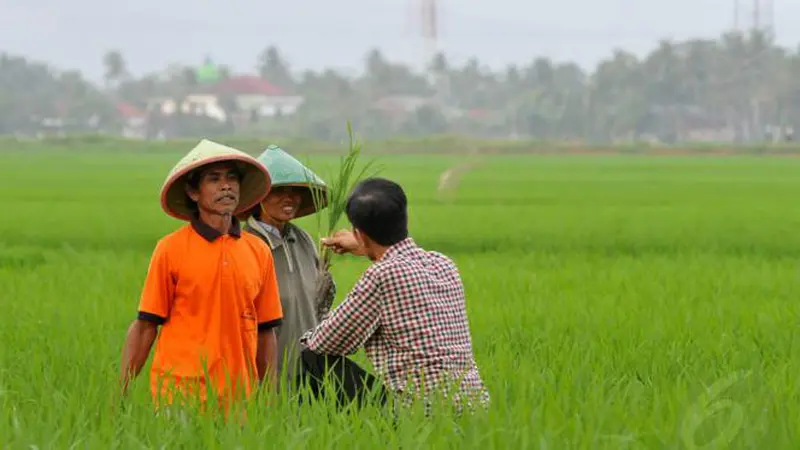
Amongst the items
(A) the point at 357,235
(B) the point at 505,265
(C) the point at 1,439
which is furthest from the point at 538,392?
(B) the point at 505,265

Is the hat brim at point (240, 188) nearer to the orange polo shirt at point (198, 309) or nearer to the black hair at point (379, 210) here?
the orange polo shirt at point (198, 309)

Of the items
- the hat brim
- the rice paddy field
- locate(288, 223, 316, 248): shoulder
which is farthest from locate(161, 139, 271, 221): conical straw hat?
the rice paddy field

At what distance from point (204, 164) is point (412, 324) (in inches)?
25.2

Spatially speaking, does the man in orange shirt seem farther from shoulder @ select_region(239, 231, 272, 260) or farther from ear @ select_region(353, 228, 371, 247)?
ear @ select_region(353, 228, 371, 247)

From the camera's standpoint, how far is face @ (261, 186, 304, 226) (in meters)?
4.19

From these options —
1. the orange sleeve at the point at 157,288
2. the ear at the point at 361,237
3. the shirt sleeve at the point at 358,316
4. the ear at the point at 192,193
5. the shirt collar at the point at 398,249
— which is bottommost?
the shirt sleeve at the point at 358,316

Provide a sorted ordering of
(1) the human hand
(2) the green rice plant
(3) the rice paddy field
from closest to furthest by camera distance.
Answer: (3) the rice paddy field
(1) the human hand
(2) the green rice plant

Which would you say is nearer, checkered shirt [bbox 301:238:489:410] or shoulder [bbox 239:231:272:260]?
checkered shirt [bbox 301:238:489:410]

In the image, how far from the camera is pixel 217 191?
3.67 meters

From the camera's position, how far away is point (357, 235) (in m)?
3.66

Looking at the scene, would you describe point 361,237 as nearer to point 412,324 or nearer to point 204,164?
point 412,324

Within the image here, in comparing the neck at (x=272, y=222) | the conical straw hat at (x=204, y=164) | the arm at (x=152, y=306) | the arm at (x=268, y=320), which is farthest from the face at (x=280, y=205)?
the arm at (x=152, y=306)

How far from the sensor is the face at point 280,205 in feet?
13.7

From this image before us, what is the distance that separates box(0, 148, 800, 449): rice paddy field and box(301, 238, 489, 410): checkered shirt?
4.3 inches
